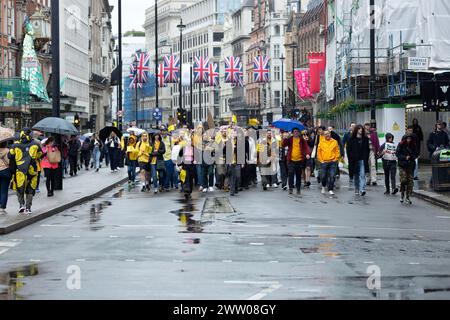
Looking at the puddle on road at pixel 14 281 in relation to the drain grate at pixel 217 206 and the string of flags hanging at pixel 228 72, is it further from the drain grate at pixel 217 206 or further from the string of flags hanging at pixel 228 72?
the string of flags hanging at pixel 228 72

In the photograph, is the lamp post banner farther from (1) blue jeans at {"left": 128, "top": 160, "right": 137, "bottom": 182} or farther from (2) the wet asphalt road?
(2) the wet asphalt road

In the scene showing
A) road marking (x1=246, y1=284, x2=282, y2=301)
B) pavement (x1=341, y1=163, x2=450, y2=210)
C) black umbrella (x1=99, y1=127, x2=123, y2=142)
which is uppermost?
black umbrella (x1=99, y1=127, x2=123, y2=142)

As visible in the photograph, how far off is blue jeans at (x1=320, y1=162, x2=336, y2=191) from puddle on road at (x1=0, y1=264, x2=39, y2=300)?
1555cm

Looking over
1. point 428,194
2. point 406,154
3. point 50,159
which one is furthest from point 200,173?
point 406,154

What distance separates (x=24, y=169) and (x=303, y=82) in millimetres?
63382

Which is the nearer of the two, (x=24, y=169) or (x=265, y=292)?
(x=265, y=292)

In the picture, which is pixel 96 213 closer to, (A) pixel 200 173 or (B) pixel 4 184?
(B) pixel 4 184

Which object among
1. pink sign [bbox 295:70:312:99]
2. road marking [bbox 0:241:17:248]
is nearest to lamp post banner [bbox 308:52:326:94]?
pink sign [bbox 295:70:312:99]

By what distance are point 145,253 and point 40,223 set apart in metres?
6.07

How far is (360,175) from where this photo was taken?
2828 centimetres

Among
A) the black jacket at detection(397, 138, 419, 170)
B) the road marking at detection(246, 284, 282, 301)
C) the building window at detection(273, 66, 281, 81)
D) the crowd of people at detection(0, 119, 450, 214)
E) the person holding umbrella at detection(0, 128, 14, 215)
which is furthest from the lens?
the building window at detection(273, 66, 281, 81)

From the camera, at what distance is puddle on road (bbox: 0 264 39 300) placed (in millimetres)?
11172

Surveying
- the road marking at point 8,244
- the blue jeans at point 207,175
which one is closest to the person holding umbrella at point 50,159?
the blue jeans at point 207,175

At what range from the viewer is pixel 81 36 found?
101375 millimetres
